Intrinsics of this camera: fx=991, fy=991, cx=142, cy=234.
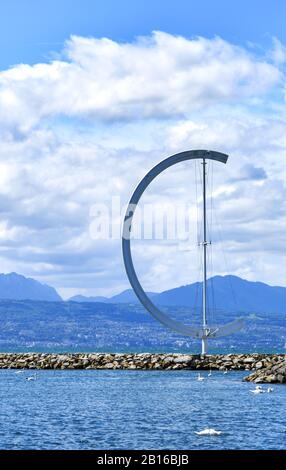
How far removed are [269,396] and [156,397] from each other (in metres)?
5.62

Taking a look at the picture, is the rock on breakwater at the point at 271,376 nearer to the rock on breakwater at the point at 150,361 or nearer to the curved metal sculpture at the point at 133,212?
the curved metal sculpture at the point at 133,212

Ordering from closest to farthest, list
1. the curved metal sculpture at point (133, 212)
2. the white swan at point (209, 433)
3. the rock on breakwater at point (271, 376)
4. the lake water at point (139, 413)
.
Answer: the lake water at point (139, 413) → the white swan at point (209, 433) → the curved metal sculpture at point (133, 212) → the rock on breakwater at point (271, 376)

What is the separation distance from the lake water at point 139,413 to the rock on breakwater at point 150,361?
8139 mm

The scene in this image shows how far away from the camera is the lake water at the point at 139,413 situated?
32719 mm

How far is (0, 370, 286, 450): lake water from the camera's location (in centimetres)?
3272

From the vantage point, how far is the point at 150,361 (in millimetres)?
75812

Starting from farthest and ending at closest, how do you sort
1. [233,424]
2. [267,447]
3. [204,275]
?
[204,275] < [233,424] < [267,447]

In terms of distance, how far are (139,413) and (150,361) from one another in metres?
34.2

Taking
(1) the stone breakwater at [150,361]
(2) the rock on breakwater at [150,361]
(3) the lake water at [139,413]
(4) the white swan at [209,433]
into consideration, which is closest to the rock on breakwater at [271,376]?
(3) the lake water at [139,413]

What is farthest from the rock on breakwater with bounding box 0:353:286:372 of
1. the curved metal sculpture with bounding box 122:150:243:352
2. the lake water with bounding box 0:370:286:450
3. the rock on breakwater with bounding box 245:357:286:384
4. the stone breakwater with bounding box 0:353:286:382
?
the curved metal sculpture with bounding box 122:150:243:352

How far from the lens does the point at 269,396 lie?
4928 cm

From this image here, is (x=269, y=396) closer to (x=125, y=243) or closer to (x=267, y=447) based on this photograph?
(x=125, y=243)

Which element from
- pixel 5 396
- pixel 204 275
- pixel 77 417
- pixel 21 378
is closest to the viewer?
pixel 77 417
